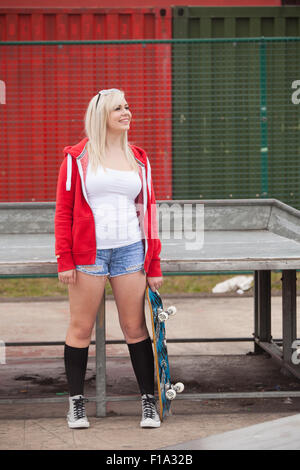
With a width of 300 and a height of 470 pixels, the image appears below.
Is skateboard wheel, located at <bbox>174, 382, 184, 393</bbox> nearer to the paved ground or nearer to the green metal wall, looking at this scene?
the paved ground

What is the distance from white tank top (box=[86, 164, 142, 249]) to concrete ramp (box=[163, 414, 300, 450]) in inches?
90.8

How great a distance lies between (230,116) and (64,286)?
3143 mm

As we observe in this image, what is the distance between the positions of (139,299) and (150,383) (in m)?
0.48

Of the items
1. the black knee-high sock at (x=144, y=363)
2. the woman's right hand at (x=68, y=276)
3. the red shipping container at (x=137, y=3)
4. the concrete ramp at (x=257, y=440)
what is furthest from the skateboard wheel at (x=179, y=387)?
the red shipping container at (x=137, y=3)

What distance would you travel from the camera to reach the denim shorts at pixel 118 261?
160 inches

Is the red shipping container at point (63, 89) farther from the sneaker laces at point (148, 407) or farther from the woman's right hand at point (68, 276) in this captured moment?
the woman's right hand at point (68, 276)

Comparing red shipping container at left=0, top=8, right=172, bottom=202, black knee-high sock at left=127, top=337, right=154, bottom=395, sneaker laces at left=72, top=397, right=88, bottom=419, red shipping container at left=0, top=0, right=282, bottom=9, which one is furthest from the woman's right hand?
red shipping container at left=0, top=0, right=282, bottom=9

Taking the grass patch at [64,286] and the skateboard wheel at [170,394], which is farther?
the grass patch at [64,286]

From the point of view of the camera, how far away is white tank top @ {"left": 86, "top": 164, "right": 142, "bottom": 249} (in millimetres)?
4035

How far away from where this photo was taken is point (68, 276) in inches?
158

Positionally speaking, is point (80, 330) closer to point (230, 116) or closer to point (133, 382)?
point (133, 382)
